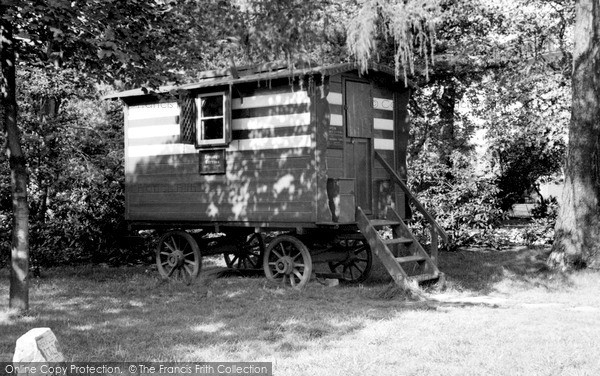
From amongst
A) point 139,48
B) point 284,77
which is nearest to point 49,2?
point 139,48

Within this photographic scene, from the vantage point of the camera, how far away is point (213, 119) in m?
13.3

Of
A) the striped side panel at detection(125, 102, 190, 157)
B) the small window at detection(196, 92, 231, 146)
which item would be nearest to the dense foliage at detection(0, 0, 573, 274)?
the small window at detection(196, 92, 231, 146)

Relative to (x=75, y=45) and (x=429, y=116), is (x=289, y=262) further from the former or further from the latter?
(x=429, y=116)

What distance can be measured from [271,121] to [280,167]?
33.2 inches

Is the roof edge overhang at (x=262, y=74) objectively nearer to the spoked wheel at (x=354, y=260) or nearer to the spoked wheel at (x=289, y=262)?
the spoked wheel at (x=289, y=262)

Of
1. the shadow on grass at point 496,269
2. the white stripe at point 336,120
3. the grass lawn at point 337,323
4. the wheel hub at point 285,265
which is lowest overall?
the grass lawn at point 337,323

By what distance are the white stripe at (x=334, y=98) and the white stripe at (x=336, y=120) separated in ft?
0.79

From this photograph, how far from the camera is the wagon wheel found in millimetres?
14862

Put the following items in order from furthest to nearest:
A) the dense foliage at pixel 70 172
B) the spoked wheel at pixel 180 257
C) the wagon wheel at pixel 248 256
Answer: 1. the wagon wheel at pixel 248 256
2. the dense foliage at pixel 70 172
3. the spoked wheel at pixel 180 257

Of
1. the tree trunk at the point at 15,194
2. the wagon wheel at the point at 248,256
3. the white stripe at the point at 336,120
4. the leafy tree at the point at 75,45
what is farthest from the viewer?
the wagon wheel at the point at 248,256

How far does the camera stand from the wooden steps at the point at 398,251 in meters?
11.4

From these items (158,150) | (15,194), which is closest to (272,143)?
(158,150)

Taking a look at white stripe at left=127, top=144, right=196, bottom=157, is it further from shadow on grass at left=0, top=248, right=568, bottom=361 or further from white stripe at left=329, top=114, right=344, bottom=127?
white stripe at left=329, top=114, right=344, bottom=127

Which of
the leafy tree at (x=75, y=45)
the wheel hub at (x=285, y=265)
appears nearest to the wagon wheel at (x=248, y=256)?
the wheel hub at (x=285, y=265)
